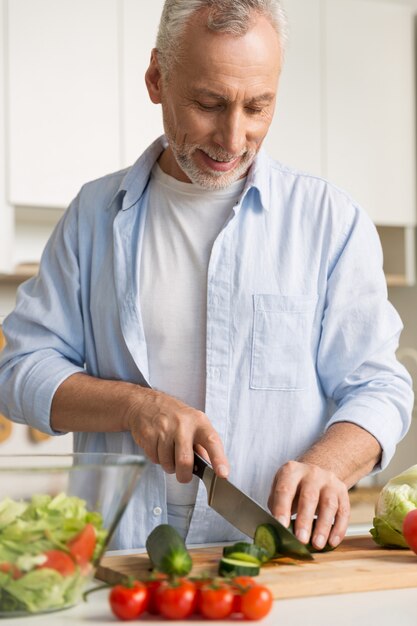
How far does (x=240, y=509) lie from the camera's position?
1444mm

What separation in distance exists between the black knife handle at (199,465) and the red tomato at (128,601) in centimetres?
35

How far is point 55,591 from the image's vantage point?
1.12 m

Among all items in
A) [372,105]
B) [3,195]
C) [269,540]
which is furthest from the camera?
[372,105]

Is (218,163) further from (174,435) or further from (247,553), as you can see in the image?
(247,553)

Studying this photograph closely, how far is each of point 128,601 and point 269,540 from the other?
31 cm

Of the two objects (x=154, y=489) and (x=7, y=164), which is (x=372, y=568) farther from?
(x=7, y=164)

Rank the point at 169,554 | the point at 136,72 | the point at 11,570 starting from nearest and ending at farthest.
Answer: the point at 11,570 → the point at 169,554 → the point at 136,72

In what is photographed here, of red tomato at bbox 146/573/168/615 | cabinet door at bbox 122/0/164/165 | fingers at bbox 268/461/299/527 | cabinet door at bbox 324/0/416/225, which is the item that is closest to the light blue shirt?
fingers at bbox 268/461/299/527

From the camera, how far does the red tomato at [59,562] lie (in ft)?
3.58

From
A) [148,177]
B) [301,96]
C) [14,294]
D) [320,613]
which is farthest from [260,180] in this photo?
[301,96]

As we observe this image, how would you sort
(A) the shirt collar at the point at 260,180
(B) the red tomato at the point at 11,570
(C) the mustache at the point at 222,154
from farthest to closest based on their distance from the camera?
(A) the shirt collar at the point at 260,180 → (C) the mustache at the point at 222,154 → (B) the red tomato at the point at 11,570

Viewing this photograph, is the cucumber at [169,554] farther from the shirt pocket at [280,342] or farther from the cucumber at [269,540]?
the shirt pocket at [280,342]

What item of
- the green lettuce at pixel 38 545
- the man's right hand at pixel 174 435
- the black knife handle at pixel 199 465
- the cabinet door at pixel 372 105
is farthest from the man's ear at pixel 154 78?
the cabinet door at pixel 372 105

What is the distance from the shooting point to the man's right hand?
1.44 meters
